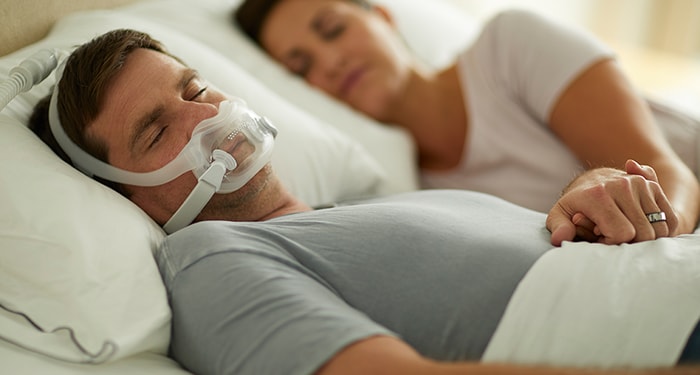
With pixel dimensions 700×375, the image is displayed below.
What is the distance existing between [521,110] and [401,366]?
→ 1.17 metres

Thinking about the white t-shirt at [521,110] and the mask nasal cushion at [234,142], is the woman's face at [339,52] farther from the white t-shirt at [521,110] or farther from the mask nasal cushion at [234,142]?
the mask nasal cushion at [234,142]

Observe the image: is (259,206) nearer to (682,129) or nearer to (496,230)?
(496,230)

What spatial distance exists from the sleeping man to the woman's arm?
0.30 feet

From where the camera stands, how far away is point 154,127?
124cm

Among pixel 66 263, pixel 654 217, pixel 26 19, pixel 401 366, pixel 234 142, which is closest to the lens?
pixel 401 366

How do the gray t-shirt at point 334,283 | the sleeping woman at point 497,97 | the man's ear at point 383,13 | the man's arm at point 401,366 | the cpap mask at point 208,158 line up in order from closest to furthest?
the man's arm at point 401,366, the gray t-shirt at point 334,283, the cpap mask at point 208,158, the sleeping woman at point 497,97, the man's ear at point 383,13

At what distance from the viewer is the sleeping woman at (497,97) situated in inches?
65.1

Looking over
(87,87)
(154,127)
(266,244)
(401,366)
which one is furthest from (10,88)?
(401,366)

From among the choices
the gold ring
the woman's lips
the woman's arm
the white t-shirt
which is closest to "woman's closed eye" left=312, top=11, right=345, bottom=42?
the woman's lips

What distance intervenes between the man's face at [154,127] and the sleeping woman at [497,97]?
2.43 ft

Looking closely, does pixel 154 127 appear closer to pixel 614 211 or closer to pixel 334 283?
pixel 334 283

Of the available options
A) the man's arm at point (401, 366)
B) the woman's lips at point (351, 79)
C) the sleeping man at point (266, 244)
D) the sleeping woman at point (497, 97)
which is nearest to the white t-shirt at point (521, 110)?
the sleeping woman at point (497, 97)

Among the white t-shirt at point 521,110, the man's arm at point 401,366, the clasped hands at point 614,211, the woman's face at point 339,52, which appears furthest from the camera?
the woman's face at point 339,52

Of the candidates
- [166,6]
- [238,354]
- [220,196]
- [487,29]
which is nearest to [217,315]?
[238,354]
